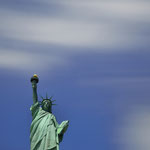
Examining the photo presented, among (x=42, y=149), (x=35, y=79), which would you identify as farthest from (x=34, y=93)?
(x=42, y=149)

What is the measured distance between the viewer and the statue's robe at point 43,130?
31.7 metres

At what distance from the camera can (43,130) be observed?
106 feet

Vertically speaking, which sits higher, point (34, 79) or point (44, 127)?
point (34, 79)

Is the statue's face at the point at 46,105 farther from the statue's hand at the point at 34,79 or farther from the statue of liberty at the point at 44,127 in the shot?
the statue's hand at the point at 34,79

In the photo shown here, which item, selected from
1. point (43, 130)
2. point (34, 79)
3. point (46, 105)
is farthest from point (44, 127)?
point (34, 79)

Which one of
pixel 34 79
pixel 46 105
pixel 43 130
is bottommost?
pixel 43 130

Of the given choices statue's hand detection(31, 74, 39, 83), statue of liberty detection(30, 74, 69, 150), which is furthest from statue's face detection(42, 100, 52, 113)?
statue's hand detection(31, 74, 39, 83)

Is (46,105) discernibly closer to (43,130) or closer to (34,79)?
(34,79)

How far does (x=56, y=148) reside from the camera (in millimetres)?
31562

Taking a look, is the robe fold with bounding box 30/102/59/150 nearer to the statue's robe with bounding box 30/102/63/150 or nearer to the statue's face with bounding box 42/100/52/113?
the statue's robe with bounding box 30/102/63/150

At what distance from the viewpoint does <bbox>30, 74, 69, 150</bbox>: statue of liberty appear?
3175cm

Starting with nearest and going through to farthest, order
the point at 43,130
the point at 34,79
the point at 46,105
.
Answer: the point at 43,130, the point at 34,79, the point at 46,105

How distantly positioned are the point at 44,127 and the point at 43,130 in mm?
163

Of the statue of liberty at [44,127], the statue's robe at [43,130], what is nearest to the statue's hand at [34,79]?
the statue of liberty at [44,127]
